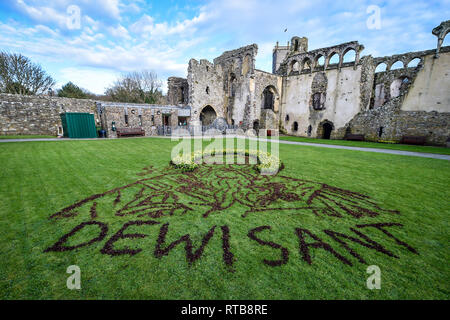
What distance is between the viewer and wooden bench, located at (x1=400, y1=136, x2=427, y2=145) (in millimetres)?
20891

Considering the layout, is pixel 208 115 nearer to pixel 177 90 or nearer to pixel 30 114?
pixel 177 90

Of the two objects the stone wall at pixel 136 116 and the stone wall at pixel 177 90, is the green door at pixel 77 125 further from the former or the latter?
the stone wall at pixel 177 90

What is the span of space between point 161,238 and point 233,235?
1.69m

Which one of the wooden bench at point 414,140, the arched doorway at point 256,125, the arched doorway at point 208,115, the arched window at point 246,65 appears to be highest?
the arched window at point 246,65

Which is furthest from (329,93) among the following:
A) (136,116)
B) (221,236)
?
(221,236)

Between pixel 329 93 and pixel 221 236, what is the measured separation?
30099mm

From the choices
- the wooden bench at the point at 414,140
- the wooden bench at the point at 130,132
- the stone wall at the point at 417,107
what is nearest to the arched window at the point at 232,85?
the wooden bench at the point at 130,132

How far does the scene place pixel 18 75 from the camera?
95.7 ft

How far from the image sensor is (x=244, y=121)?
1211 inches

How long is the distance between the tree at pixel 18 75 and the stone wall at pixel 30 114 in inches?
426

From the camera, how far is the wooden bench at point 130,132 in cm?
2397
